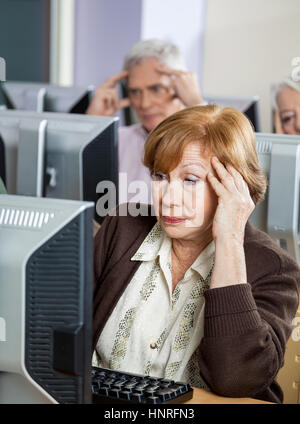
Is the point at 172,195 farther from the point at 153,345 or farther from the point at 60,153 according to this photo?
the point at 60,153

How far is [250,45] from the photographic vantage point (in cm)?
496

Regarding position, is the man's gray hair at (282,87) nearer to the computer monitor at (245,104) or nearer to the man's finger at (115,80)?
the computer monitor at (245,104)

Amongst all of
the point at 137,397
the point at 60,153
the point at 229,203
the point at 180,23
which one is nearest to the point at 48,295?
the point at 137,397

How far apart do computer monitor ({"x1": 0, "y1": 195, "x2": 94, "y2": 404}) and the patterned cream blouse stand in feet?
1.56

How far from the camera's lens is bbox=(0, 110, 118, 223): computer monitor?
1.88 metres

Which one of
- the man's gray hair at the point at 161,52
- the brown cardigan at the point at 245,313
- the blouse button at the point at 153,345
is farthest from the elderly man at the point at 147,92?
the blouse button at the point at 153,345

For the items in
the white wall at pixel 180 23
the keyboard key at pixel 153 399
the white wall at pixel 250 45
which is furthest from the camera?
the white wall at pixel 180 23

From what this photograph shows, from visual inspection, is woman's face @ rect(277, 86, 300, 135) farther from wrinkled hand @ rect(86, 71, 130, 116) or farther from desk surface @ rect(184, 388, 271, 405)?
desk surface @ rect(184, 388, 271, 405)

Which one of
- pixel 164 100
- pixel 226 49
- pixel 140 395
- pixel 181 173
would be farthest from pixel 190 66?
pixel 140 395

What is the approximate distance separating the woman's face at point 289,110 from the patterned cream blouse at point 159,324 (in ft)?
5.41

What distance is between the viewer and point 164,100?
3.22 meters

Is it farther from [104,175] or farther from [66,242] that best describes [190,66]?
[66,242]

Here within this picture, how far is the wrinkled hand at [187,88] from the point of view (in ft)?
10.1

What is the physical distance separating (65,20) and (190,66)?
102 cm
